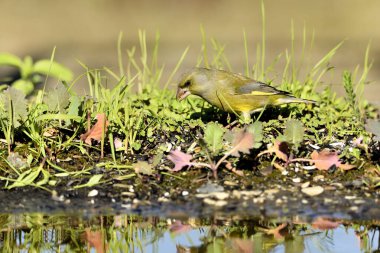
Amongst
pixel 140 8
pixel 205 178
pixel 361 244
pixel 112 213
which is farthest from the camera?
pixel 140 8

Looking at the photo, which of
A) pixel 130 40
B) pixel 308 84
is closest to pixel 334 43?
pixel 130 40

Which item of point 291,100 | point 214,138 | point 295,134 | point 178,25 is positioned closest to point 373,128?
point 295,134

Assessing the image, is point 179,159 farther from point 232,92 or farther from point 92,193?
point 232,92

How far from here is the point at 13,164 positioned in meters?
6.76

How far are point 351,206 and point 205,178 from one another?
40.4 inches

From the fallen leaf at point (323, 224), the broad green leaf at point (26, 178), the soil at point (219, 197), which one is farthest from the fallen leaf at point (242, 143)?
the broad green leaf at point (26, 178)

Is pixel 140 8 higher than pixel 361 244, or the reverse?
pixel 140 8

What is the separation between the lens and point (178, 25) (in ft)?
52.9

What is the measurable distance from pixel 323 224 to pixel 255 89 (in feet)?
8.28

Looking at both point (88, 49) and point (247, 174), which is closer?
point (247, 174)

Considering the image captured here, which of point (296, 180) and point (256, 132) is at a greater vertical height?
point (256, 132)

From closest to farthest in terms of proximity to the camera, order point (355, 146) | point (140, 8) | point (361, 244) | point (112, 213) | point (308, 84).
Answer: point (361, 244)
point (112, 213)
point (355, 146)
point (308, 84)
point (140, 8)

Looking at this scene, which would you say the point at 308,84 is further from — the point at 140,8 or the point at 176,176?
the point at 140,8

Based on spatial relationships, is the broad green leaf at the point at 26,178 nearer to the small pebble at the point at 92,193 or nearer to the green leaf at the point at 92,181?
the green leaf at the point at 92,181
